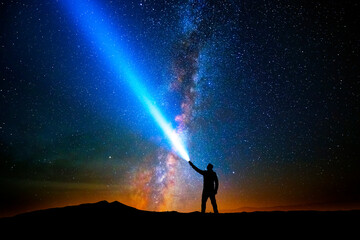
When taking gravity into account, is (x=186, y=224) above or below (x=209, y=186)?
below

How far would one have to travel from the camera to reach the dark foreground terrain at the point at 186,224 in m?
5.02

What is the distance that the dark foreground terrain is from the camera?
5016mm

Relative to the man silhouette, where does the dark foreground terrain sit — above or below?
below

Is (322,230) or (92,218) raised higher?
(92,218)

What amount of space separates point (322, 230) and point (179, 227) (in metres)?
3.22

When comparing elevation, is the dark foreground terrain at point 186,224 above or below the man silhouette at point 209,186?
below

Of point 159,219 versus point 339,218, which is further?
point 159,219

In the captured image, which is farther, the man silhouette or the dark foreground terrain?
→ the man silhouette

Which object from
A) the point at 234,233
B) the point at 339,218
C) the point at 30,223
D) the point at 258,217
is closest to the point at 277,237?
the point at 234,233

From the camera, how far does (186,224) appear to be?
19.2ft

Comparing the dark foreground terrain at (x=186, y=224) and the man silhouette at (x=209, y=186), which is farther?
the man silhouette at (x=209, y=186)

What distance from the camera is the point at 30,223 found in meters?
6.45

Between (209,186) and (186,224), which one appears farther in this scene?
(209,186)

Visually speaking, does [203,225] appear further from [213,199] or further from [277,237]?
[213,199]
